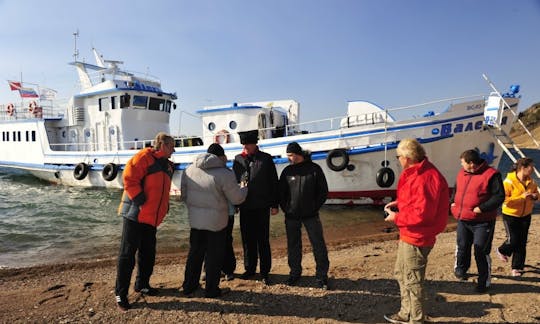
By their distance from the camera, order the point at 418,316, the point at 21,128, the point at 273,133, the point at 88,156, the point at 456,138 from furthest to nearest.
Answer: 1. the point at 21,128
2. the point at 88,156
3. the point at 273,133
4. the point at 456,138
5. the point at 418,316

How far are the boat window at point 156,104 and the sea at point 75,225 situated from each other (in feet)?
13.3

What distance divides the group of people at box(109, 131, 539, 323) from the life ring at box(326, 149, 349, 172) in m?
5.30

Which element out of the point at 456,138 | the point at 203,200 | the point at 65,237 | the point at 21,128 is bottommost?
the point at 65,237

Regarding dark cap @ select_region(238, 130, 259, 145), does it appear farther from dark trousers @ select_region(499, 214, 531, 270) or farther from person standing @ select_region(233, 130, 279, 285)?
dark trousers @ select_region(499, 214, 531, 270)

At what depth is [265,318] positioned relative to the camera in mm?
3385

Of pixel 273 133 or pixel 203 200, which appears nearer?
pixel 203 200

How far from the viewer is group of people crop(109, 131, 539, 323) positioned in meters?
2.92

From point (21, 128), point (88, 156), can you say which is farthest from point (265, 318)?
point (21, 128)

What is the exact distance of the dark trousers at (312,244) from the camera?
4.00 metres

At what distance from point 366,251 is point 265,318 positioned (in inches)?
126

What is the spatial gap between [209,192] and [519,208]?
3.53 m

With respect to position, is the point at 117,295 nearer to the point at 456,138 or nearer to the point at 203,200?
the point at 203,200

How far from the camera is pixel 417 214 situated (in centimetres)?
279

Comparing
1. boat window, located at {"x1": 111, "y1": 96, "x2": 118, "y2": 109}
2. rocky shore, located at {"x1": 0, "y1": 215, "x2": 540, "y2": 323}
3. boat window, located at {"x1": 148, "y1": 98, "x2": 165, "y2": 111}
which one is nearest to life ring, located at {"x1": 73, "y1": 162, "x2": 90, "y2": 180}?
boat window, located at {"x1": 111, "y1": 96, "x2": 118, "y2": 109}
